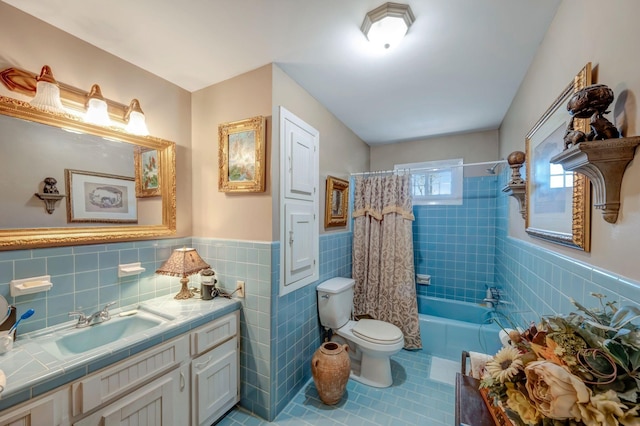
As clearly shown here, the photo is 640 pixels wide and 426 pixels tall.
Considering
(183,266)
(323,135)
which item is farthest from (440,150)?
(183,266)

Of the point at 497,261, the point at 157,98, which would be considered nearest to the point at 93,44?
the point at 157,98

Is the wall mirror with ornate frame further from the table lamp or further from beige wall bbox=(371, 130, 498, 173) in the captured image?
beige wall bbox=(371, 130, 498, 173)

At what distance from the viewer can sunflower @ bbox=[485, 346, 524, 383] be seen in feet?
1.85

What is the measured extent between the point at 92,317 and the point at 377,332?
6.47 ft

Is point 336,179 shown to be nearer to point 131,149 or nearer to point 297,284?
point 297,284

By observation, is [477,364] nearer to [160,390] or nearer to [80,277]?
[160,390]

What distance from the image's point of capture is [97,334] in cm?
141

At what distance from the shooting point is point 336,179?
100 inches

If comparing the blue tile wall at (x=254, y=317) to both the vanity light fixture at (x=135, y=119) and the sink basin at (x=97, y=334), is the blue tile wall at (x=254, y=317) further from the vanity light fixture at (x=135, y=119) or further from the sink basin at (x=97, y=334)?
the vanity light fixture at (x=135, y=119)

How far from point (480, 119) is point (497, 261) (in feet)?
4.90

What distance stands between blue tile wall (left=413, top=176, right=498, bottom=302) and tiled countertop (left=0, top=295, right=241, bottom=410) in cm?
256

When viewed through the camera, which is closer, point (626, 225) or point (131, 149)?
point (626, 225)

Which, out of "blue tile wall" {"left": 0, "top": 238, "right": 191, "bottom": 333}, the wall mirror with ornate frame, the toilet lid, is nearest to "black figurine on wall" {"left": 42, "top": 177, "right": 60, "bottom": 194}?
the wall mirror with ornate frame

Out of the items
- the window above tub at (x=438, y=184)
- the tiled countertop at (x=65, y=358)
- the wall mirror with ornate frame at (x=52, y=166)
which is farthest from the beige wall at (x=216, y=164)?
the window above tub at (x=438, y=184)
